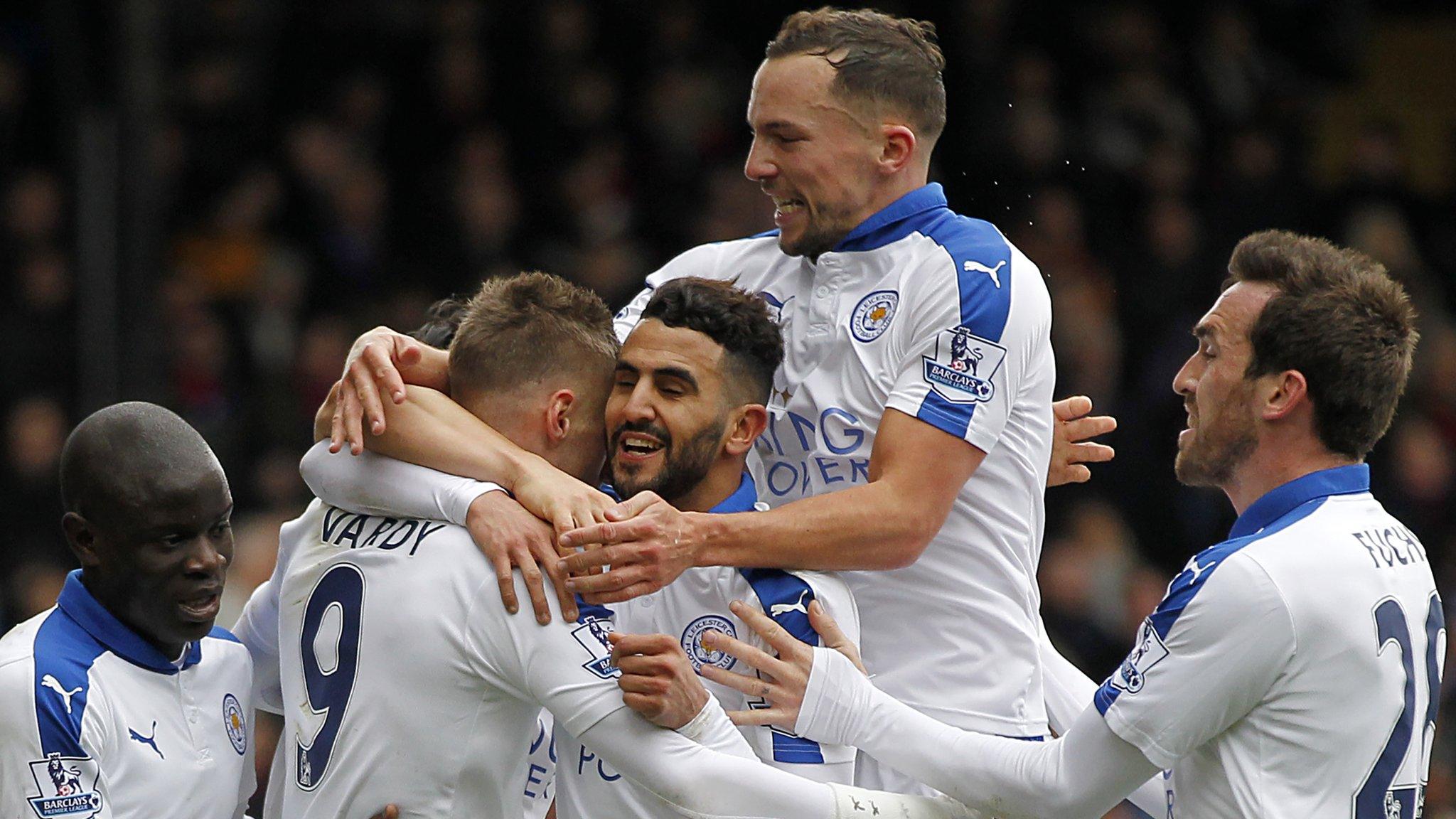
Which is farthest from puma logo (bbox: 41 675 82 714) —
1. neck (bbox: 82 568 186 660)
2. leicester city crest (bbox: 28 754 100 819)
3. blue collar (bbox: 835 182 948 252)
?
blue collar (bbox: 835 182 948 252)

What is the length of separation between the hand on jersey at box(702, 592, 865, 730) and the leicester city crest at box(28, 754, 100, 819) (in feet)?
4.24

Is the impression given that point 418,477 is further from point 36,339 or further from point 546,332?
point 36,339

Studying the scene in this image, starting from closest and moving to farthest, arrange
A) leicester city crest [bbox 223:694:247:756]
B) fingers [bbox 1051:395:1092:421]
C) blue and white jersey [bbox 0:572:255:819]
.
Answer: blue and white jersey [bbox 0:572:255:819], leicester city crest [bbox 223:694:247:756], fingers [bbox 1051:395:1092:421]

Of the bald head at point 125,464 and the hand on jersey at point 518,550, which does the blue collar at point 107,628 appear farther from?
the hand on jersey at point 518,550

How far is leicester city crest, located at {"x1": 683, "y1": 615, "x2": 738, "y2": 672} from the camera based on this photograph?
3854 millimetres

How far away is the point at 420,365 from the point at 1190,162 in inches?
319

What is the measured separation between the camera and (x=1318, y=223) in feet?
35.7

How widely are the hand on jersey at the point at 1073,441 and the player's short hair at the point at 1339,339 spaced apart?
3.03 ft

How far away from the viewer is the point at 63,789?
3613mm

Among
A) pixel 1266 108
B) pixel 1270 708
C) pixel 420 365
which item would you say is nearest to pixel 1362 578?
pixel 1270 708

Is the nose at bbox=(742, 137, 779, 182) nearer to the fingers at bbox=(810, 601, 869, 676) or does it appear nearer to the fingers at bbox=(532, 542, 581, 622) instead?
the fingers at bbox=(810, 601, 869, 676)

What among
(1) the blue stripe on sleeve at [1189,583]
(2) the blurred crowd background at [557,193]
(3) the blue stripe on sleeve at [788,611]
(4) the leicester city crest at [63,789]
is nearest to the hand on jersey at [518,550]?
(3) the blue stripe on sleeve at [788,611]

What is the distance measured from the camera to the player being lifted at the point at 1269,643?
369 cm

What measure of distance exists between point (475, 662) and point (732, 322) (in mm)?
963
